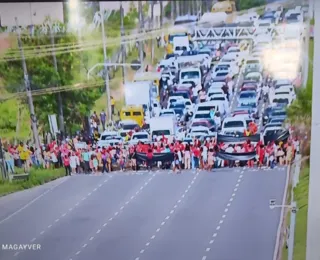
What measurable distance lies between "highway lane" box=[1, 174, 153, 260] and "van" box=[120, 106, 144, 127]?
0.83 ft

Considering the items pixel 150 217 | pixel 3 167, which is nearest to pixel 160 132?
pixel 150 217

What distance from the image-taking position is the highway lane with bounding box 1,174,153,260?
2133mm

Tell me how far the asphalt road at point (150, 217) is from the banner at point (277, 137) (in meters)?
0.13

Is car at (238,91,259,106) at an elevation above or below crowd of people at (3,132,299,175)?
above

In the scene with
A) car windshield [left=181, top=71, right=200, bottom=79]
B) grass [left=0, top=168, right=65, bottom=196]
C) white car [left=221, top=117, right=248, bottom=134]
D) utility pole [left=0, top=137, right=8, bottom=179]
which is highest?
car windshield [left=181, top=71, right=200, bottom=79]

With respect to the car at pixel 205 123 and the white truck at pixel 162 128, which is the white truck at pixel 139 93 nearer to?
the white truck at pixel 162 128

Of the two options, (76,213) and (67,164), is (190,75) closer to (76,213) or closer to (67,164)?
(67,164)

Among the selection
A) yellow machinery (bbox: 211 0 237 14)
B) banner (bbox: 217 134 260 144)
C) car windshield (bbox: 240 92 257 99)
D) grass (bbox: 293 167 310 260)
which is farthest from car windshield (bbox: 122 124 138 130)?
grass (bbox: 293 167 310 260)

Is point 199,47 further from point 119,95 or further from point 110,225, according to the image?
point 110,225

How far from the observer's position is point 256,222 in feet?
6.80

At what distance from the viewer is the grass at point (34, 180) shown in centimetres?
214

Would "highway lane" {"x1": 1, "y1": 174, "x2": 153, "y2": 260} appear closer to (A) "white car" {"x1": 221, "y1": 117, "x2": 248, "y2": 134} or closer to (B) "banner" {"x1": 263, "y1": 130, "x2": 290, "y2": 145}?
(A) "white car" {"x1": 221, "y1": 117, "x2": 248, "y2": 134}

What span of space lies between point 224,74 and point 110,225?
0.79 metres

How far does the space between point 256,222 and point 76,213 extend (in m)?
0.76
